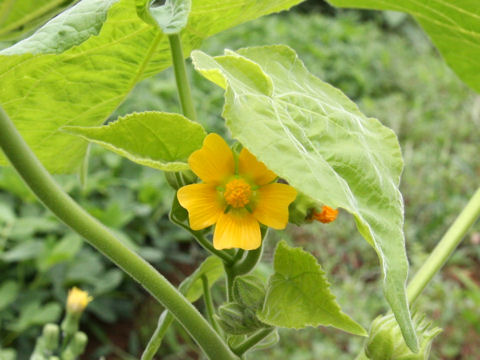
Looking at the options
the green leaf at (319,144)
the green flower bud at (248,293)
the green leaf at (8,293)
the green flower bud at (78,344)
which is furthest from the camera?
the green leaf at (8,293)

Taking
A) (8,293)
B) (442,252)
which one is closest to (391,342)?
(442,252)

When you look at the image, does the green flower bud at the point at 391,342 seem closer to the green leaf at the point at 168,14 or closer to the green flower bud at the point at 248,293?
the green flower bud at the point at 248,293

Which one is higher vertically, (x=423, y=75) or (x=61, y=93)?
(x=61, y=93)

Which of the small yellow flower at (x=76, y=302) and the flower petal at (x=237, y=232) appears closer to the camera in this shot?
the flower petal at (x=237, y=232)

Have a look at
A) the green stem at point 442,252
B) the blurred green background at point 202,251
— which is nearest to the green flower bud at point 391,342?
the green stem at point 442,252

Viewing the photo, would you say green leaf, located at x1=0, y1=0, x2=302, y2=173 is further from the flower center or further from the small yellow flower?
the small yellow flower

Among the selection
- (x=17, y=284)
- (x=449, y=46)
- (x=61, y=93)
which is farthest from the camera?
(x=17, y=284)

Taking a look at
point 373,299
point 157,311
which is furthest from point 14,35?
point 373,299

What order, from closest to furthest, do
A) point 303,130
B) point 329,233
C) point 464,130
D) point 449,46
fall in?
point 303,130
point 449,46
point 329,233
point 464,130

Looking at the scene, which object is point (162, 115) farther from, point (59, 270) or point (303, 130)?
point (59, 270)
